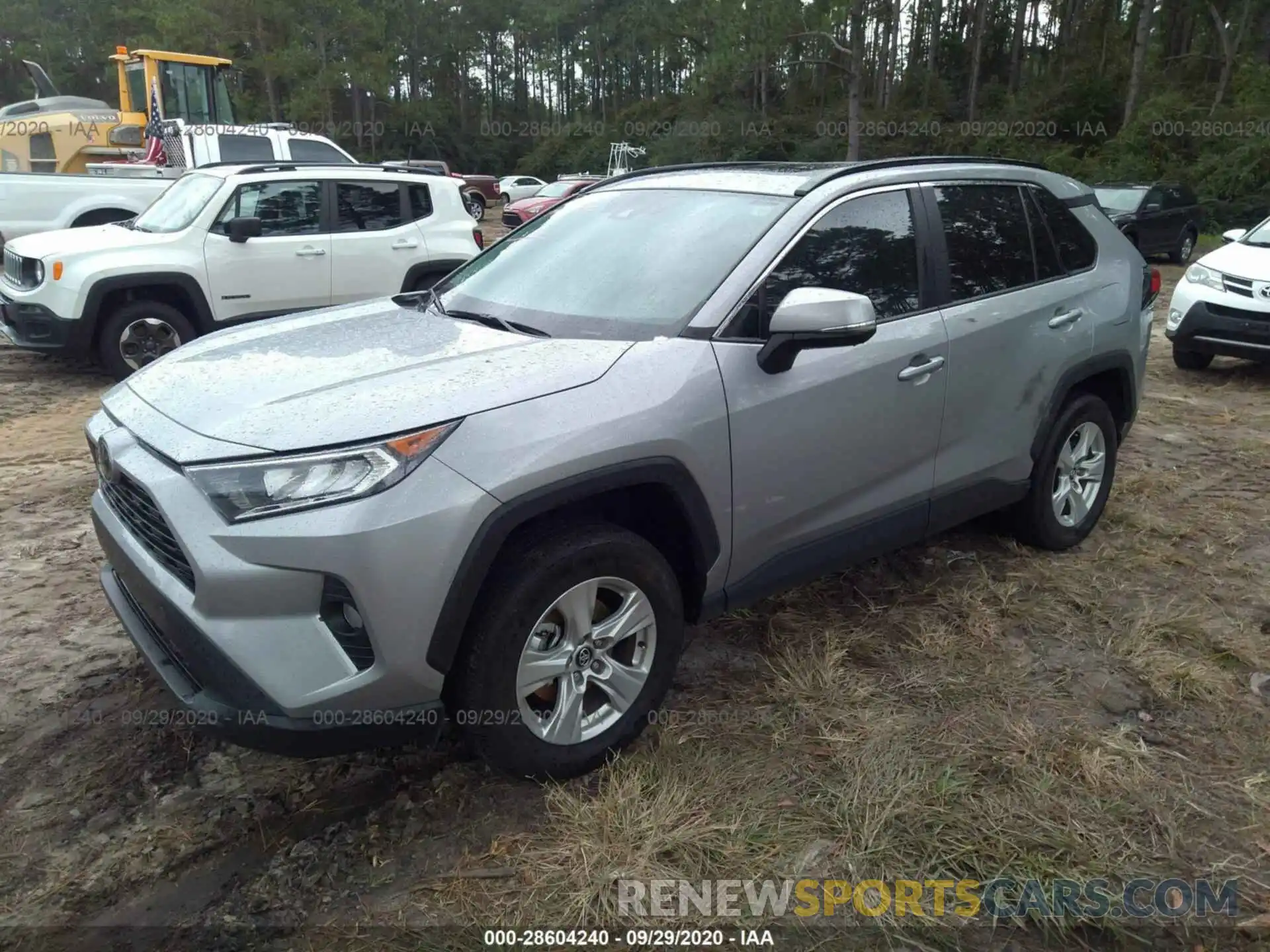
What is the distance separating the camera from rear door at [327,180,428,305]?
27.5 ft

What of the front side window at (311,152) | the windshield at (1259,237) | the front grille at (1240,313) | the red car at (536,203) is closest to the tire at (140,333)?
the front side window at (311,152)

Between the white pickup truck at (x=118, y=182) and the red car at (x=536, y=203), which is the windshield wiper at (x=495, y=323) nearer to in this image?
the white pickup truck at (x=118, y=182)

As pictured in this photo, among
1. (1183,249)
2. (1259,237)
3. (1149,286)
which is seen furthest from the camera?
(1183,249)

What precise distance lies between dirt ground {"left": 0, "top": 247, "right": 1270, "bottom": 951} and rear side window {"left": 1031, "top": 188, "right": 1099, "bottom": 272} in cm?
144

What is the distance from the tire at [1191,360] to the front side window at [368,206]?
7.24 m

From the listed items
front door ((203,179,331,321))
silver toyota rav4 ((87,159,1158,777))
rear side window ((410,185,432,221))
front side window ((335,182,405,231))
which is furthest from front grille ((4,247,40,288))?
silver toyota rav4 ((87,159,1158,777))

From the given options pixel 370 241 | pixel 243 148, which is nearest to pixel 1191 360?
pixel 370 241

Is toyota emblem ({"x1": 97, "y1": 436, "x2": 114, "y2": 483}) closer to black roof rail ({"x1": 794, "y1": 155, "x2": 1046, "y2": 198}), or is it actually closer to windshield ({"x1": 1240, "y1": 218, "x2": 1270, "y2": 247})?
black roof rail ({"x1": 794, "y1": 155, "x2": 1046, "y2": 198})

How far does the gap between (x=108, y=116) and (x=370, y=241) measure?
9347mm

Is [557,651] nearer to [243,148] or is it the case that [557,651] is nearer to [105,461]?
[105,461]

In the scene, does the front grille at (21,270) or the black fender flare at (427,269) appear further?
the black fender flare at (427,269)

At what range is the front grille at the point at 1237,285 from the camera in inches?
301

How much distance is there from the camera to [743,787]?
2773 mm

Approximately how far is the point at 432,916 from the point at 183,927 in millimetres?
602
